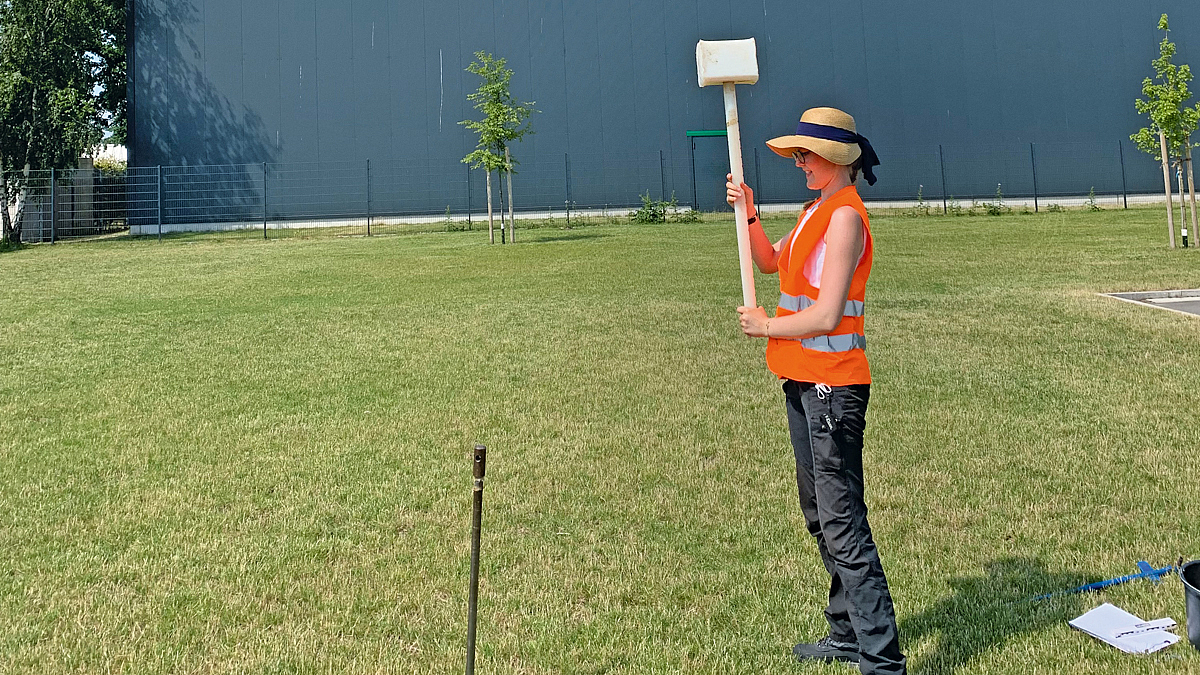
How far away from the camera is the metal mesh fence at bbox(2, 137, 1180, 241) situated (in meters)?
30.5

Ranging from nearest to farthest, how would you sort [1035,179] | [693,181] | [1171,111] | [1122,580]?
[1122,580]
[1171,111]
[693,181]
[1035,179]

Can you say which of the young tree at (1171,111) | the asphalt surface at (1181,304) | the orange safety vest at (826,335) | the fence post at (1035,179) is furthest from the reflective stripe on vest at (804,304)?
the fence post at (1035,179)

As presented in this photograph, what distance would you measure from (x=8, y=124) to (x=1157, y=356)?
31857 millimetres

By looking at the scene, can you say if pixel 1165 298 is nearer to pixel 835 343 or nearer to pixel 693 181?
pixel 835 343

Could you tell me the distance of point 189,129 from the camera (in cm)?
3070

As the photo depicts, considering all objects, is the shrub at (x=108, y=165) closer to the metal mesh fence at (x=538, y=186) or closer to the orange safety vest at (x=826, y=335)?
the metal mesh fence at (x=538, y=186)

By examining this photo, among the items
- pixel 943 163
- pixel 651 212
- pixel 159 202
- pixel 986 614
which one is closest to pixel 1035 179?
pixel 943 163

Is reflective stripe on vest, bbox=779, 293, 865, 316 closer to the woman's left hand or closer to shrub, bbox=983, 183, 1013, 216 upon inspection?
the woman's left hand

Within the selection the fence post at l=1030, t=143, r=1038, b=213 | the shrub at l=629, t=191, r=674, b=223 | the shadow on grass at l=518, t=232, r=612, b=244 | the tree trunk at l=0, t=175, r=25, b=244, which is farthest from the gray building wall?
the shadow on grass at l=518, t=232, r=612, b=244

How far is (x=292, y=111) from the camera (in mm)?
30406

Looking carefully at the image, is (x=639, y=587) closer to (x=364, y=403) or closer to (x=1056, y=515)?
(x=1056, y=515)

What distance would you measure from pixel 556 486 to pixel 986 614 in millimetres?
2595

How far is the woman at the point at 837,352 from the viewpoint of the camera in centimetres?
291

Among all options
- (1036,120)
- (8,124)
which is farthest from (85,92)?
(1036,120)
